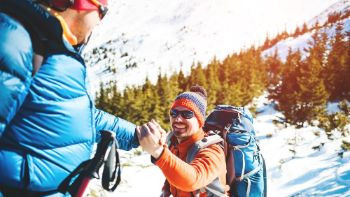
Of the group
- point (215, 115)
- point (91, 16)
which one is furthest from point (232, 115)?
point (91, 16)

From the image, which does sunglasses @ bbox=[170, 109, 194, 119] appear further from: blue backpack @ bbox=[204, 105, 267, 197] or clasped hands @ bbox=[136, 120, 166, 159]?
clasped hands @ bbox=[136, 120, 166, 159]

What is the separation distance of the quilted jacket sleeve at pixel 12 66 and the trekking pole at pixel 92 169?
1.53ft

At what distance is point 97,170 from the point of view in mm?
1773

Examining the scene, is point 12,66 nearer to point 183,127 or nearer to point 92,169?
point 92,169

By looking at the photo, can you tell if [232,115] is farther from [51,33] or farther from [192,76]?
[192,76]

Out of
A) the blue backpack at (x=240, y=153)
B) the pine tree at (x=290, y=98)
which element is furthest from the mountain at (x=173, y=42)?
the blue backpack at (x=240, y=153)

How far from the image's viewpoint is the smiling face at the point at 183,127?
3221 millimetres

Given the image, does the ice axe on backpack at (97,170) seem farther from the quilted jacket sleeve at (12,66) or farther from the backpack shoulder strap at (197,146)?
the backpack shoulder strap at (197,146)

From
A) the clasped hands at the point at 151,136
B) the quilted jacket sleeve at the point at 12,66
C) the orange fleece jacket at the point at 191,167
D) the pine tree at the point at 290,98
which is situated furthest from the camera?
the pine tree at the point at 290,98

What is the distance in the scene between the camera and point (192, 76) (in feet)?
135

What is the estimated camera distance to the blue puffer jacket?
4.64ft

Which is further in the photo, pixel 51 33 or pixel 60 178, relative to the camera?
pixel 60 178

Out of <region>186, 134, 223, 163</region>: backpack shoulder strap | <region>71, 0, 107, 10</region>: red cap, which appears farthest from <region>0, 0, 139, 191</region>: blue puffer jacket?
<region>186, 134, 223, 163</region>: backpack shoulder strap

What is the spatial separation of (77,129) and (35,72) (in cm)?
34
